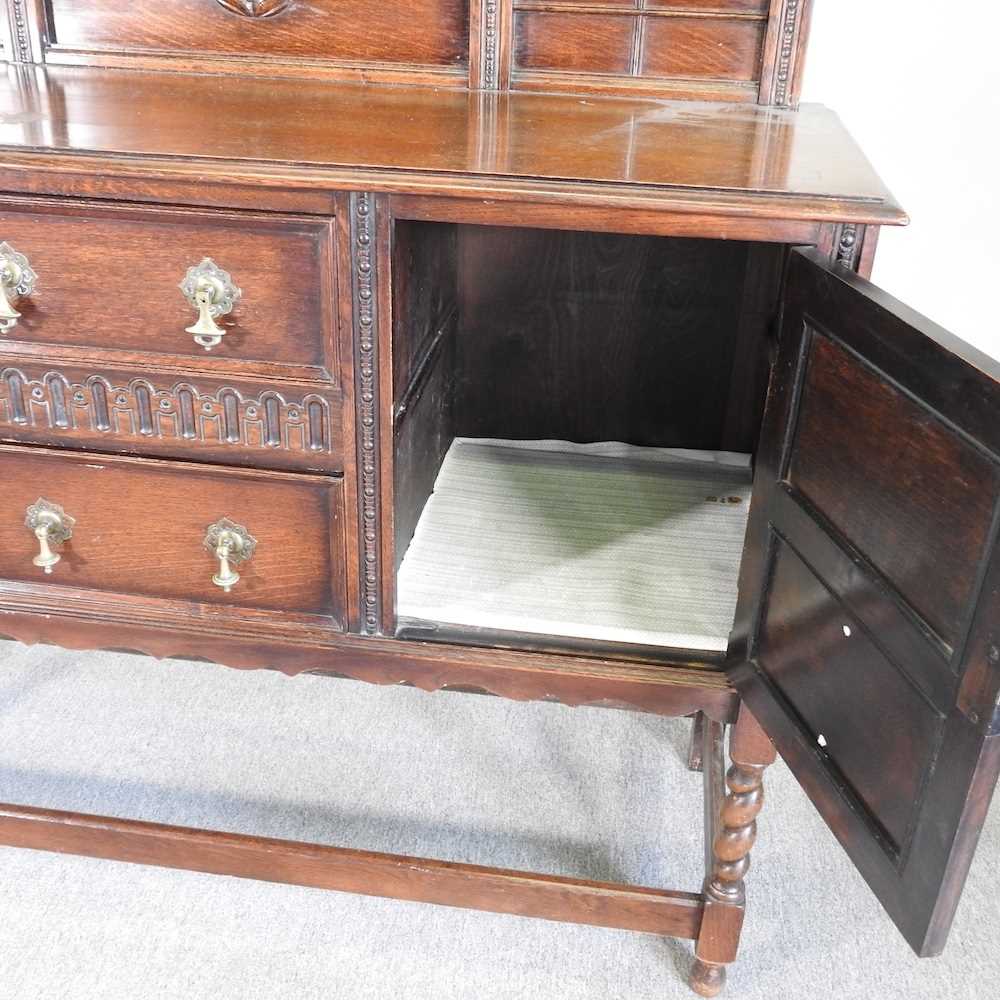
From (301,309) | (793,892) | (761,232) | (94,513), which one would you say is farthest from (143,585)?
(793,892)

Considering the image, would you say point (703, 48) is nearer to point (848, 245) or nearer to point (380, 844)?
point (848, 245)

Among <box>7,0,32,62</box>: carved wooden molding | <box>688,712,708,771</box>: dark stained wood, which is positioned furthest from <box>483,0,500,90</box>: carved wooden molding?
<box>688,712,708,771</box>: dark stained wood

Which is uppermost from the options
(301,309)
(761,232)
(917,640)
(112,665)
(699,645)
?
(761,232)

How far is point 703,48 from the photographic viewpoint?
1444 millimetres

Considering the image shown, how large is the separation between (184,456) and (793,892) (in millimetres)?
1034

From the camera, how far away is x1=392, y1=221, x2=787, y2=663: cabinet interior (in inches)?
49.3

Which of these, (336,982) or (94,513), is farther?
(336,982)

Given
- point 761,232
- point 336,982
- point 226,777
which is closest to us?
point 761,232

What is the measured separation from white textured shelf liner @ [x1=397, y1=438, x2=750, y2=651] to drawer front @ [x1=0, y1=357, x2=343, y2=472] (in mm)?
220

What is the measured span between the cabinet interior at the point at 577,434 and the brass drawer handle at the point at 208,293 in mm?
193

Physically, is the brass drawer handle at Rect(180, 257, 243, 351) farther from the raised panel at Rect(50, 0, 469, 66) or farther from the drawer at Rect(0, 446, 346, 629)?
the raised panel at Rect(50, 0, 469, 66)

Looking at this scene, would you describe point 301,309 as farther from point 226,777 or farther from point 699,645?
point 226,777

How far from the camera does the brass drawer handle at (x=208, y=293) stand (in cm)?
107

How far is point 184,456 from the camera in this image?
1176 millimetres
